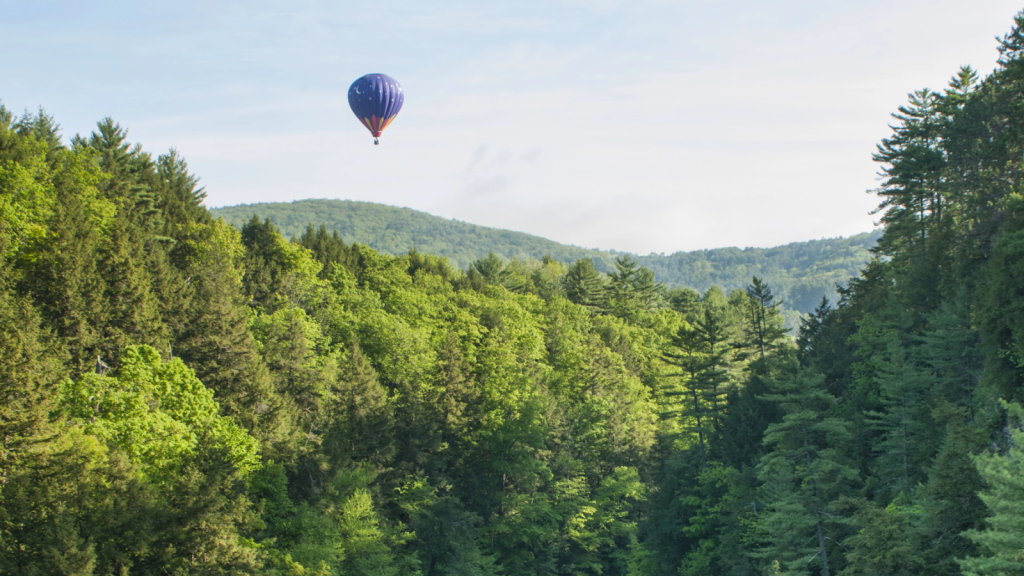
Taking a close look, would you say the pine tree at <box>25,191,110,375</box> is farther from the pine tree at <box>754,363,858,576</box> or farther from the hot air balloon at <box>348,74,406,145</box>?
the pine tree at <box>754,363,858,576</box>

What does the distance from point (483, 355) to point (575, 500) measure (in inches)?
465

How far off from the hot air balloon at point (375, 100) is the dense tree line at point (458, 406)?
35.3 ft

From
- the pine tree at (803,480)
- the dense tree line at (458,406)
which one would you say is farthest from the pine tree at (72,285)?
the pine tree at (803,480)

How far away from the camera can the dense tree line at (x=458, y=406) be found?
71.7 ft

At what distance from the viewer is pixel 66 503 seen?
64.9ft

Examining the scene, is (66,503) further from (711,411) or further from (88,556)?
(711,411)

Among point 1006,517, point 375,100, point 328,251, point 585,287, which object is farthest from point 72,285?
point 585,287

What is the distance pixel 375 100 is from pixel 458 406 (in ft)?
66.3

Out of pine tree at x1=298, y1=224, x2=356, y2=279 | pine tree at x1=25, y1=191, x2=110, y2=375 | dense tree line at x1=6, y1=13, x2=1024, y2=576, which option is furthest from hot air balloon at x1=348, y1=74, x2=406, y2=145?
pine tree at x1=25, y1=191, x2=110, y2=375

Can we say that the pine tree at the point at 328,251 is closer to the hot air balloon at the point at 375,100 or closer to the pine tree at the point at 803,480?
the hot air balloon at the point at 375,100

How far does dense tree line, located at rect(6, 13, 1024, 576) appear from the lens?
71.7 feet

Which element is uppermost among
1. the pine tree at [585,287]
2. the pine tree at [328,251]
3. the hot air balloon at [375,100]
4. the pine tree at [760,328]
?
the hot air balloon at [375,100]

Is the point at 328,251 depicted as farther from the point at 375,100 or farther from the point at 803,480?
the point at 803,480

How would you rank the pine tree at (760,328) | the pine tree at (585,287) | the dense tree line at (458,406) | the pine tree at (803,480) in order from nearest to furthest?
1. the dense tree line at (458,406)
2. the pine tree at (803,480)
3. the pine tree at (760,328)
4. the pine tree at (585,287)
